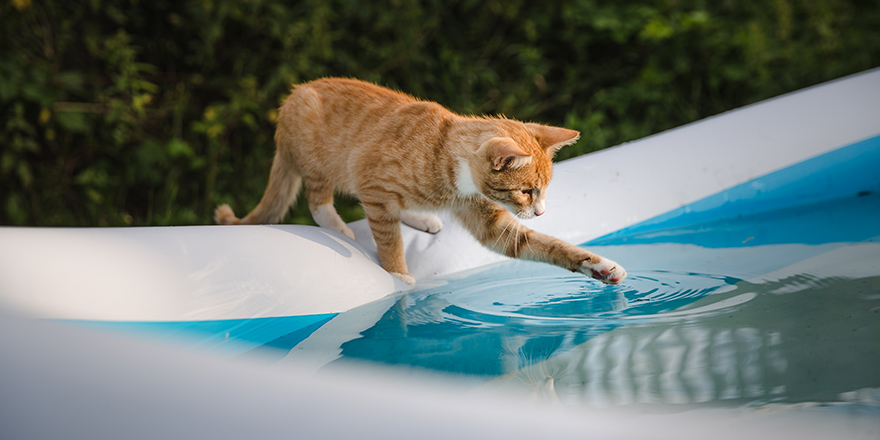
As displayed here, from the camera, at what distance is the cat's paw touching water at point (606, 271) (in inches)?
62.9

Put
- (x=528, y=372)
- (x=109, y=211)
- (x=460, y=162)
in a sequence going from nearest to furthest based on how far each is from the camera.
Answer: (x=528, y=372)
(x=460, y=162)
(x=109, y=211)

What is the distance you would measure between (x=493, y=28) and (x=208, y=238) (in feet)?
9.62

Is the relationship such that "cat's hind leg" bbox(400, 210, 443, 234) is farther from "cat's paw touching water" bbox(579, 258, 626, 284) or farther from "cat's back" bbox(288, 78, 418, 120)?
"cat's paw touching water" bbox(579, 258, 626, 284)

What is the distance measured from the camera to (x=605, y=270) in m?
1.60

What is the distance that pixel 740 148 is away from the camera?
7.96 ft

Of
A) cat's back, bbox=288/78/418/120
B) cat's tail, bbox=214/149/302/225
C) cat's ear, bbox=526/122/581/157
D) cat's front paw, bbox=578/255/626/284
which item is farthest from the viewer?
cat's tail, bbox=214/149/302/225

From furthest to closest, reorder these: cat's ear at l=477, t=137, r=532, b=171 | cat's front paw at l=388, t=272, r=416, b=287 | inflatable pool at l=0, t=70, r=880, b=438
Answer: cat's front paw at l=388, t=272, r=416, b=287 < cat's ear at l=477, t=137, r=532, b=171 < inflatable pool at l=0, t=70, r=880, b=438

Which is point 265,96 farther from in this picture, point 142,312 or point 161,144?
point 142,312

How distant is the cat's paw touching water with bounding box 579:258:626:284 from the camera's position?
1.60 metres

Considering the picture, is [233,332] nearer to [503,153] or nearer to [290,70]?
[503,153]

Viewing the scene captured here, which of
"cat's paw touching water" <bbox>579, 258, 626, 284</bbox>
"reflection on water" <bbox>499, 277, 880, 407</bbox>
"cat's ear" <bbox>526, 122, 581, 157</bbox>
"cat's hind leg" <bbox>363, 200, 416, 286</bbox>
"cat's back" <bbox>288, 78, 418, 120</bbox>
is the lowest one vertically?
"reflection on water" <bbox>499, 277, 880, 407</bbox>

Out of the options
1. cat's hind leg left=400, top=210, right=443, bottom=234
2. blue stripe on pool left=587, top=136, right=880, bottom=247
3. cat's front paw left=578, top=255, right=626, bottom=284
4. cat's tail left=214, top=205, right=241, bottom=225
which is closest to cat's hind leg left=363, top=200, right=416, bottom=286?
cat's hind leg left=400, top=210, right=443, bottom=234

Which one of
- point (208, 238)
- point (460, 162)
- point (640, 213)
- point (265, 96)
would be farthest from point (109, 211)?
point (640, 213)

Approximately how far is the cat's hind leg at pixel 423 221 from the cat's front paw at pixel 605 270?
1.98ft
